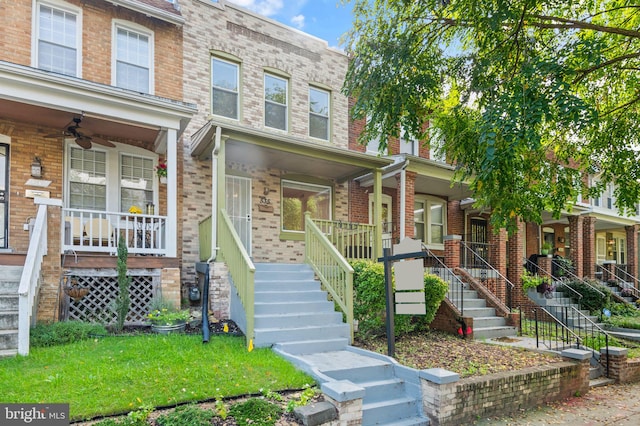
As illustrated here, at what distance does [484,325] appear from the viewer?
31.0 ft

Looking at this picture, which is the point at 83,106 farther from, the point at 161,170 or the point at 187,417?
the point at 187,417

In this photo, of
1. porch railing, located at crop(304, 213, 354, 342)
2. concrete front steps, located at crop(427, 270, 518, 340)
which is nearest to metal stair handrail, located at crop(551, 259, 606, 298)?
concrete front steps, located at crop(427, 270, 518, 340)

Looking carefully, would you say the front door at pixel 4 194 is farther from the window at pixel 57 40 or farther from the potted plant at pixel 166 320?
the potted plant at pixel 166 320

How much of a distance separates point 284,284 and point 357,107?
3614 mm

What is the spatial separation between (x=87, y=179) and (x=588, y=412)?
405 inches

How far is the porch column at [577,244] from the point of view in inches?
647

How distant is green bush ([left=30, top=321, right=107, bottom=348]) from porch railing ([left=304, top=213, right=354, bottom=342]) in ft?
13.0

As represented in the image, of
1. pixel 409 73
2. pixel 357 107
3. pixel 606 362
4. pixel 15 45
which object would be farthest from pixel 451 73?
pixel 15 45

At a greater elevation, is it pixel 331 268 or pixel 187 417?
pixel 331 268

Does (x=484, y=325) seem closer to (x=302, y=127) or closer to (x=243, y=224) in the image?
(x=243, y=224)

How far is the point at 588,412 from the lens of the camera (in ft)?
19.8

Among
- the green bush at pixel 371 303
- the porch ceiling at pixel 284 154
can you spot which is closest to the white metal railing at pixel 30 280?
the porch ceiling at pixel 284 154

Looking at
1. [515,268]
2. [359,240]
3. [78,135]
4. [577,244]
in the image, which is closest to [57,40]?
[78,135]

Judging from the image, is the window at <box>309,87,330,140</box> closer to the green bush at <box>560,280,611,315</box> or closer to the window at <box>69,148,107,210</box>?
the window at <box>69,148,107,210</box>
